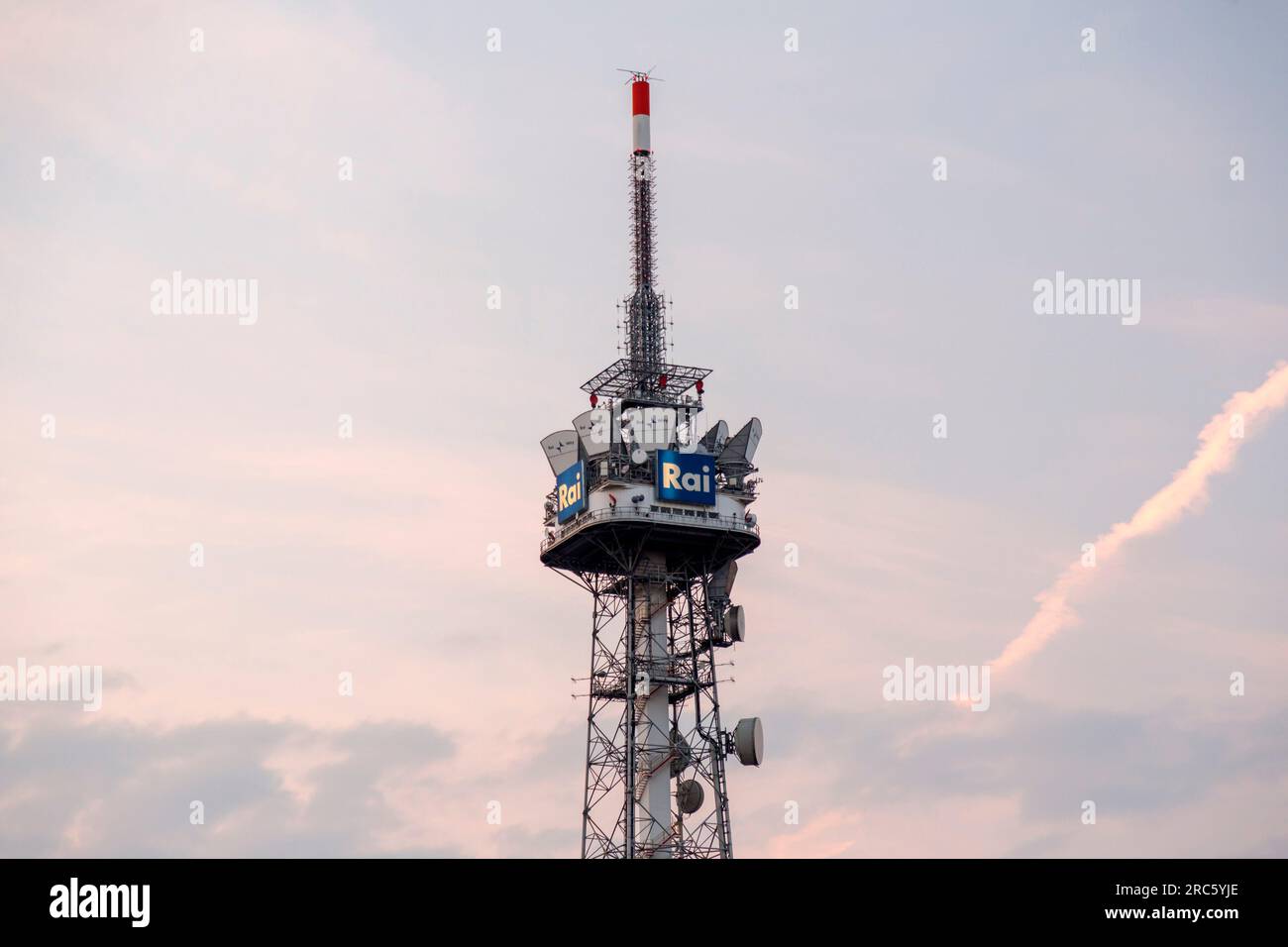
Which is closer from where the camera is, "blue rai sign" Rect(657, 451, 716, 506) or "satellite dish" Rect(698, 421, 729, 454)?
"blue rai sign" Rect(657, 451, 716, 506)

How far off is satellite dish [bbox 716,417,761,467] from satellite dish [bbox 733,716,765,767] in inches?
899

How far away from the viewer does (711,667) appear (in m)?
175

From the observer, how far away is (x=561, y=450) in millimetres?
175750

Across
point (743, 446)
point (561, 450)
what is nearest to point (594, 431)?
point (561, 450)

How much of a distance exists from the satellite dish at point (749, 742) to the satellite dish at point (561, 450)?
2674 cm

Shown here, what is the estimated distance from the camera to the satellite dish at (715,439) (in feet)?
589

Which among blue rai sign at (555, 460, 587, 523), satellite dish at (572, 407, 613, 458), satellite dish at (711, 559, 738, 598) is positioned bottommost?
satellite dish at (711, 559, 738, 598)

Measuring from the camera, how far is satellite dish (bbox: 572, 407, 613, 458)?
173500 millimetres

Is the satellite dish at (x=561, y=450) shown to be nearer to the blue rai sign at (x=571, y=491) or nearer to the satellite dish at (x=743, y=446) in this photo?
the blue rai sign at (x=571, y=491)

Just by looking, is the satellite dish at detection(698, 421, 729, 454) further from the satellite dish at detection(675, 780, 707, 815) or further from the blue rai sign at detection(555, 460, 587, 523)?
the satellite dish at detection(675, 780, 707, 815)
